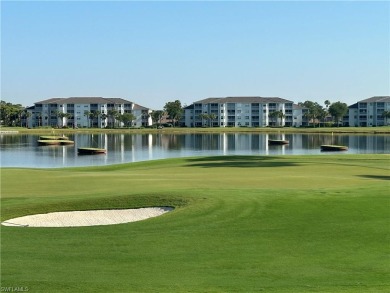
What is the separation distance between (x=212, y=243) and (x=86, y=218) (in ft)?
21.3

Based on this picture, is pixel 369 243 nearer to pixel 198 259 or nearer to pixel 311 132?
pixel 198 259

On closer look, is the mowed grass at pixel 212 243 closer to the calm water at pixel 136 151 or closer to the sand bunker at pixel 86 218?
the sand bunker at pixel 86 218

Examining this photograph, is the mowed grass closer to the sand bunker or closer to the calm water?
the sand bunker

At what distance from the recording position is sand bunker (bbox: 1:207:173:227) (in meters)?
19.6

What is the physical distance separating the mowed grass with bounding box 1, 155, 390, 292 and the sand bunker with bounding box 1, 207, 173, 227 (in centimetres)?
54

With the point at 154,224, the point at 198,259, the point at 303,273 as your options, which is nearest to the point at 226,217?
the point at 154,224

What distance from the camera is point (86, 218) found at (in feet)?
66.6

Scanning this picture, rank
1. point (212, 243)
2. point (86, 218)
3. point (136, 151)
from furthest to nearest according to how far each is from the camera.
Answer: point (136, 151) < point (86, 218) < point (212, 243)

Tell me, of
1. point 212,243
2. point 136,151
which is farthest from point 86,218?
point 136,151

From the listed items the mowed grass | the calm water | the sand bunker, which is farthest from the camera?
the calm water

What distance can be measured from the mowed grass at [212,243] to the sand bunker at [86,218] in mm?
542

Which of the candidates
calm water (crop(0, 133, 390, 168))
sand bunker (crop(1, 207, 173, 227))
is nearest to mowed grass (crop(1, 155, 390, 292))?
sand bunker (crop(1, 207, 173, 227))

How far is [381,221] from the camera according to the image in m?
17.7

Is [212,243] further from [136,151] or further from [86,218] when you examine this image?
[136,151]
